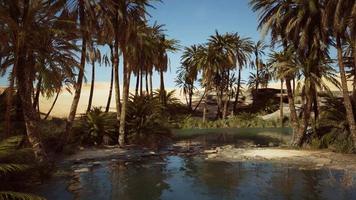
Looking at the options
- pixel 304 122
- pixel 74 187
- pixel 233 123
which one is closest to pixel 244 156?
pixel 304 122

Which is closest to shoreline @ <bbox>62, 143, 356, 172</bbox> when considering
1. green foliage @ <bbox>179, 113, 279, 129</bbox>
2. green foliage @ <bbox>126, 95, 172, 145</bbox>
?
green foliage @ <bbox>126, 95, 172, 145</bbox>

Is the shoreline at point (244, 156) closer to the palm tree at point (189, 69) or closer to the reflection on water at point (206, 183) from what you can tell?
the reflection on water at point (206, 183)

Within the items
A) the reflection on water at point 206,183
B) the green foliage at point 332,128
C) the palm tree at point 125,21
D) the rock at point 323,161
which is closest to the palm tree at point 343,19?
the green foliage at point 332,128

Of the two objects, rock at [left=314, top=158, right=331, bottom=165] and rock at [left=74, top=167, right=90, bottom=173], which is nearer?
rock at [left=74, top=167, right=90, bottom=173]

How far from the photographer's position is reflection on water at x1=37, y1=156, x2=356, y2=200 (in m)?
12.5

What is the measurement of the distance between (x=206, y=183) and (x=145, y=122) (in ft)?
43.4

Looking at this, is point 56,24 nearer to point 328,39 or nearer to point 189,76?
point 328,39

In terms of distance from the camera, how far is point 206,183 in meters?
14.3

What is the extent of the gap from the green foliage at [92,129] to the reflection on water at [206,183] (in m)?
6.78

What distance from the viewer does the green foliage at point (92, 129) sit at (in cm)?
2475

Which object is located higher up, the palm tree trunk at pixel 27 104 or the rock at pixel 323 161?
the palm tree trunk at pixel 27 104

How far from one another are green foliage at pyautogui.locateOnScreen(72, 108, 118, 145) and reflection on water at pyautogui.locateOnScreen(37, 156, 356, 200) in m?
6.78

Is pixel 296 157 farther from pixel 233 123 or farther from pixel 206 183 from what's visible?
pixel 233 123

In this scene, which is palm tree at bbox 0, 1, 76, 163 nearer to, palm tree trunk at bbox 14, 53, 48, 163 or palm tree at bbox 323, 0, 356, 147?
palm tree trunk at bbox 14, 53, 48, 163
